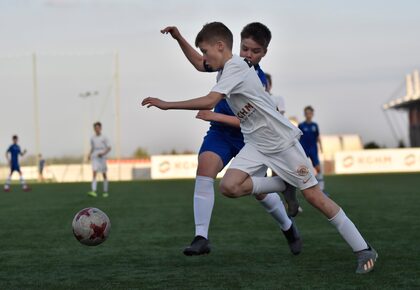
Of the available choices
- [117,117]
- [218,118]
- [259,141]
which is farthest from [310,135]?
[117,117]

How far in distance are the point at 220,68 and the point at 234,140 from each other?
98cm

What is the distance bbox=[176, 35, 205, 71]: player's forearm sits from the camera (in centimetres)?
655

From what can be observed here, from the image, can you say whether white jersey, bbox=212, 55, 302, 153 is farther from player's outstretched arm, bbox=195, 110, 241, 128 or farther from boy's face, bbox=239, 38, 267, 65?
boy's face, bbox=239, 38, 267, 65

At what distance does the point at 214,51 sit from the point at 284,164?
38.1 inches

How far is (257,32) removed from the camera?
233 inches

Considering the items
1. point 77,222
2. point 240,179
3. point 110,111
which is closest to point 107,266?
point 77,222

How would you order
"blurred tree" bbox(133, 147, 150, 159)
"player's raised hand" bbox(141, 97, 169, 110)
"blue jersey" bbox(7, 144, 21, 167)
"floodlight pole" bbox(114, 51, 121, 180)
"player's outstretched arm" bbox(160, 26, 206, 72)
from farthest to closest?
"blurred tree" bbox(133, 147, 150, 159)
"floodlight pole" bbox(114, 51, 121, 180)
"blue jersey" bbox(7, 144, 21, 167)
"player's outstretched arm" bbox(160, 26, 206, 72)
"player's raised hand" bbox(141, 97, 169, 110)

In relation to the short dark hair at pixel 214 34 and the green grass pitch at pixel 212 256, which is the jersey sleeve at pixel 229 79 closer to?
the short dark hair at pixel 214 34

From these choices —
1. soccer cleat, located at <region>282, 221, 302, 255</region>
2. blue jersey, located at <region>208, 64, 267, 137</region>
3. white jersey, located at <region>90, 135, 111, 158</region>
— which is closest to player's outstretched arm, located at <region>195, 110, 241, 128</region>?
blue jersey, located at <region>208, 64, 267, 137</region>

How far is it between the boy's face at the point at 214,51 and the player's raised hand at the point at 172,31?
114cm

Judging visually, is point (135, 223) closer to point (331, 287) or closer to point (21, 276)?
point (21, 276)

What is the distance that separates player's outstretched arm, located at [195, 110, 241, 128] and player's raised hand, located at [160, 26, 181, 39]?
1010 mm

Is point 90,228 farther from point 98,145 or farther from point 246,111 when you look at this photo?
point 98,145

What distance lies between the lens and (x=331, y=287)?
460 centimetres
